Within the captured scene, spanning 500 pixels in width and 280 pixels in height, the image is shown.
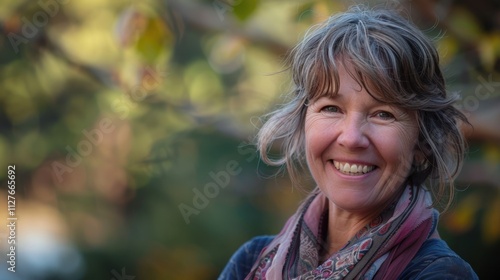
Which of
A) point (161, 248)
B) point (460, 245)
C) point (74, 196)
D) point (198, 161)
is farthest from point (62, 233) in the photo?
point (460, 245)

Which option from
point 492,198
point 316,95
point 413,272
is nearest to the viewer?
point 413,272

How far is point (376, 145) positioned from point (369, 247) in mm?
223

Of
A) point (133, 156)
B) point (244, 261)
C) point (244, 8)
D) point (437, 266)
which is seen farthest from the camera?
point (133, 156)

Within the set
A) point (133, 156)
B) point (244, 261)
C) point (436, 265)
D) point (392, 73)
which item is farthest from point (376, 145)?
point (133, 156)

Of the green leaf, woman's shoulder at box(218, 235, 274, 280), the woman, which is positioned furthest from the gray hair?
the green leaf

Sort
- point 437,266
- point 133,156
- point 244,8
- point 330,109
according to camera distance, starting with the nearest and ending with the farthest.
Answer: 1. point 437,266
2. point 330,109
3. point 244,8
4. point 133,156

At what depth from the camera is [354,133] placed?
1741 mm

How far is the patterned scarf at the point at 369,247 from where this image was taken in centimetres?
176

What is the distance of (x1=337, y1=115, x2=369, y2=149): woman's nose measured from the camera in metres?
1.74

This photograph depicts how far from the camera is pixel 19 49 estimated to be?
4625mm

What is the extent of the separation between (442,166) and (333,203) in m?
0.27

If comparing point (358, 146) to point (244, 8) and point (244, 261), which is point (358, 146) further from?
point (244, 8)

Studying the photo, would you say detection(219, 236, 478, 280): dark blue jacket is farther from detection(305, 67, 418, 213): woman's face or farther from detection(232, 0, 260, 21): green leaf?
detection(232, 0, 260, 21): green leaf

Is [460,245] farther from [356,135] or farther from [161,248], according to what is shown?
[356,135]
